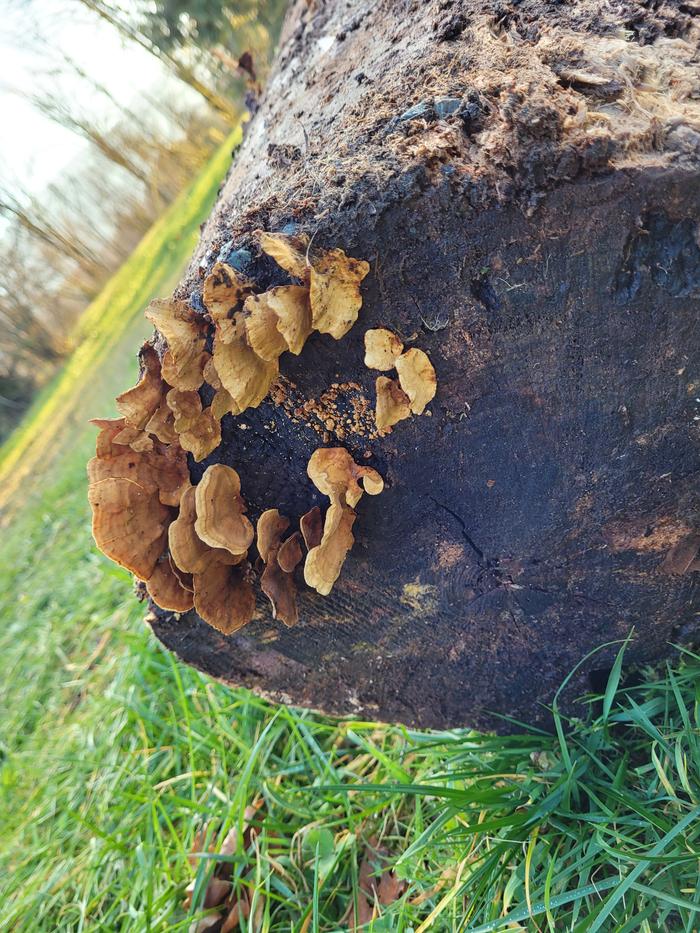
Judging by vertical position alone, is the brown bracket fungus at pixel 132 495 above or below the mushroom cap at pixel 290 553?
above

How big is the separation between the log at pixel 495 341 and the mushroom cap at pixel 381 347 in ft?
0.08

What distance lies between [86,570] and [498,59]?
12.7ft

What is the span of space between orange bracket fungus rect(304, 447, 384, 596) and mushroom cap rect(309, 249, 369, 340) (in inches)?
9.1

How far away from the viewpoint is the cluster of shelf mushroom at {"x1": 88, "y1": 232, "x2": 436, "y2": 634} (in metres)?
0.89

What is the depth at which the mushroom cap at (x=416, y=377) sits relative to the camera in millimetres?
956

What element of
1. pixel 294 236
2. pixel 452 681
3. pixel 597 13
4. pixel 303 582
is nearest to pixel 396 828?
pixel 452 681

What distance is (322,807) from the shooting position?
1.86 meters

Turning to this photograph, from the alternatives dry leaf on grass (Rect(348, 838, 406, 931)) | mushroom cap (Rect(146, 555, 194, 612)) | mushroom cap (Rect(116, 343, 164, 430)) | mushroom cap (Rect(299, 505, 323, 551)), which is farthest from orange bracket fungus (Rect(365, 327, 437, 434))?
dry leaf on grass (Rect(348, 838, 406, 931))

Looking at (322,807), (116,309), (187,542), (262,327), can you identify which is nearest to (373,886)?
(322,807)

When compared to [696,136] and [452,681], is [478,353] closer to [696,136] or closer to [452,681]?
[696,136]

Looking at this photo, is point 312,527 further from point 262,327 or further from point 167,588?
point 262,327

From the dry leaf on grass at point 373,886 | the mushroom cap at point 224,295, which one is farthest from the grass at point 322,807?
the mushroom cap at point 224,295

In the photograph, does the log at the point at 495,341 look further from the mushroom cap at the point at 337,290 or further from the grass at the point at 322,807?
the grass at the point at 322,807

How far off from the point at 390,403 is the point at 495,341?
176 mm
